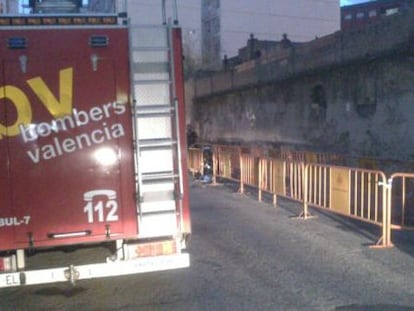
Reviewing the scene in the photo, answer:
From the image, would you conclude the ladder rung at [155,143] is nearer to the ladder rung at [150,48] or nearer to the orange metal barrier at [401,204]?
the ladder rung at [150,48]

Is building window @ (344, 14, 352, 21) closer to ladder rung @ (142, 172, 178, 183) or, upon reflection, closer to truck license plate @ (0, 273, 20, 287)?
ladder rung @ (142, 172, 178, 183)

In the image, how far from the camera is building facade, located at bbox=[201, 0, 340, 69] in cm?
6869

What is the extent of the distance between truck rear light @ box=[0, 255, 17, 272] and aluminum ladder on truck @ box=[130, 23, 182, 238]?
127cm

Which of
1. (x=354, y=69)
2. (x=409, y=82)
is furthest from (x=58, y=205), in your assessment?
(x=354, y=69)

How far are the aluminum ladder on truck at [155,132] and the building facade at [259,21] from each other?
5755 centimetres

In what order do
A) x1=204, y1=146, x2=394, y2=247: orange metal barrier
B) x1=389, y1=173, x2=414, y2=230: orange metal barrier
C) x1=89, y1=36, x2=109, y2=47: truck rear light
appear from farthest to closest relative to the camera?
x1=389, y1=173, x2=414, y2=230: orange metal barrier → x1=204, y1=146, x2=394, y2=247: orange metal barrier → x1=89, y1=36, x2=109, y2=47: truck rear light

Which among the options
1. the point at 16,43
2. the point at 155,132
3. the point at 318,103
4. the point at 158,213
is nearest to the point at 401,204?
the point at 158,213

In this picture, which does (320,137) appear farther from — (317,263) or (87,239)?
(87,239)

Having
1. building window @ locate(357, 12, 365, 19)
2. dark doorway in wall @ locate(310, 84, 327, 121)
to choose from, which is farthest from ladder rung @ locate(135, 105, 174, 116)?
building window @ locate(357, 12, 365, 19)

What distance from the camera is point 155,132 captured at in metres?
6.39

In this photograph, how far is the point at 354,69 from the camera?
18844mm

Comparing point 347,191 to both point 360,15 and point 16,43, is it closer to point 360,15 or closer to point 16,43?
point 16,43

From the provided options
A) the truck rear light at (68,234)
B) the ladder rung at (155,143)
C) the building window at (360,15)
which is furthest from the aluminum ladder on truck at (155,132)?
the building window at (360,15)

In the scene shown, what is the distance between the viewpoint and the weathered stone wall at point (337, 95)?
16.4m
